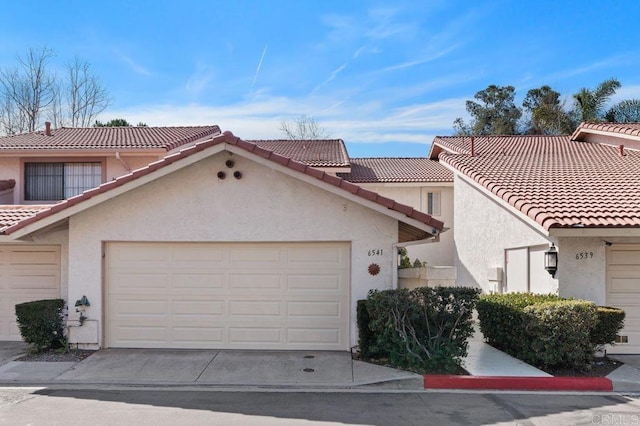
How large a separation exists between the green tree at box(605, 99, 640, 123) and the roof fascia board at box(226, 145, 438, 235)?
837 inches

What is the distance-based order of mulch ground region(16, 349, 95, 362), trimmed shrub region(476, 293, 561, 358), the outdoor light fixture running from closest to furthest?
trimmed shrub region(476, 293, 561, 358) < mulch ground region(16, 349, 95, 362) < the outdoor light fixture

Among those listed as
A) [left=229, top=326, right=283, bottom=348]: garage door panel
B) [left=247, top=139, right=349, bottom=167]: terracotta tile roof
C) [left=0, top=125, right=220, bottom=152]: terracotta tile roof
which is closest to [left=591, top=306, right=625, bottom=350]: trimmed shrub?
[left=229, top=326, right=283, bottom=348]: garage door panel

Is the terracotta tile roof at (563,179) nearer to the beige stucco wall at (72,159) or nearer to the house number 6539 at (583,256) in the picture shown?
the house number 6539 at (583,256)

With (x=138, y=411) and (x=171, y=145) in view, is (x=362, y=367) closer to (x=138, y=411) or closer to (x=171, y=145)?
(x=138, y=411)

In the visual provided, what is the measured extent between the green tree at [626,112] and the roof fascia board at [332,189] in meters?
21.3

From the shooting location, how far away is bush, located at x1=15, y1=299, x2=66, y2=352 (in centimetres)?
1005

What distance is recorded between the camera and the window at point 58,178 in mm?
16562

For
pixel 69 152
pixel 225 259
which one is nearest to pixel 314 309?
pixel 225 259

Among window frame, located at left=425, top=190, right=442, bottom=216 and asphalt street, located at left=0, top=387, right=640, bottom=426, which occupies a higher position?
window frame, located at left=425, top=190, right=442, bottom=216

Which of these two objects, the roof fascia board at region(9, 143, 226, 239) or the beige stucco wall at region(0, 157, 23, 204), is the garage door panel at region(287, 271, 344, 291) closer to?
the roof fascia board at region(9, 143, 226, 239)

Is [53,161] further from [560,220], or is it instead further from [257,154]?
[560,220]

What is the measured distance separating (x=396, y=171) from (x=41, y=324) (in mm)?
16795

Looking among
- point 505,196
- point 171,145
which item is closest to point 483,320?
point 505,196

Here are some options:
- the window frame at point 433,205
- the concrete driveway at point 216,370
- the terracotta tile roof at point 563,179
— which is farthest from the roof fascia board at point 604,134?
the concrete driveway at point 216,370
